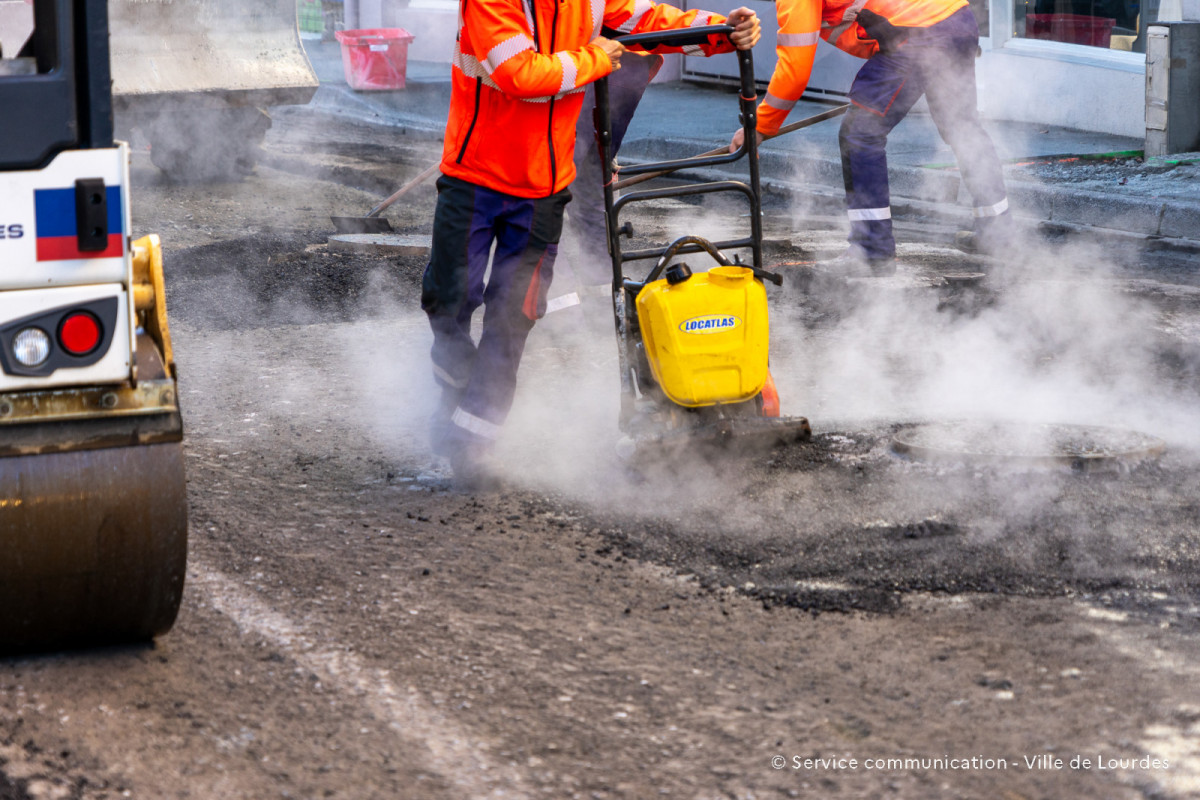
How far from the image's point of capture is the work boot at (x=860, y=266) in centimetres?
697

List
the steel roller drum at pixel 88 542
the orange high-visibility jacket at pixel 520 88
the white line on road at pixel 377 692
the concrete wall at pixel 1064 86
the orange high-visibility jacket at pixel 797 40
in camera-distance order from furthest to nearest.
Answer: the concrete wall at pixel 1064 86 < the orange high-visibility jacket at pixel 797 40 < the orange high-visibility jacket at pixel 520 88 < the steel roller drum at pixel 88 542 < the white line on road at pixel 377 692

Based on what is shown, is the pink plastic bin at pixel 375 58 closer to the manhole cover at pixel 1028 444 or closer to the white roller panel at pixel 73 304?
the manhole cover at pixel 1028 444

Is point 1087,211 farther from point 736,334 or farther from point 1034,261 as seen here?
point 736,334

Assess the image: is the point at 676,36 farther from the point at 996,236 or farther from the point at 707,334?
the point at 996,236

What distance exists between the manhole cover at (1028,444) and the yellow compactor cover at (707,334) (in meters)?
0.59

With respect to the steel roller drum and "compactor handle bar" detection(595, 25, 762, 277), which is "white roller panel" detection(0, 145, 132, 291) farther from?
"compactor handle bar" detection(595, 25, 762, 277)

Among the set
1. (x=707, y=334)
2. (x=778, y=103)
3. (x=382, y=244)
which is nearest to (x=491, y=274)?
(x=707, y=334)

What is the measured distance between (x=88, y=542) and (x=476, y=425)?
1.57 m

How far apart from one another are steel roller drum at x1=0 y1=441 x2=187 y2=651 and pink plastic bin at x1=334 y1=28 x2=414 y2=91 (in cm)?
1385

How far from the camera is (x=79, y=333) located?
8.75ft

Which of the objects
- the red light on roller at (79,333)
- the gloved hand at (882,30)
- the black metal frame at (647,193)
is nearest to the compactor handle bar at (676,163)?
the black metal frame at (647,193)

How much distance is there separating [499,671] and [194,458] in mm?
1882

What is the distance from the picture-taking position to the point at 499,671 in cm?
296

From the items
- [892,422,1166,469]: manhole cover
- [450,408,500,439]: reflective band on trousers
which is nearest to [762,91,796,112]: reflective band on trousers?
[892,422,1166,469]: manhole cover
